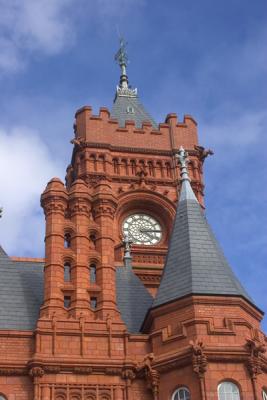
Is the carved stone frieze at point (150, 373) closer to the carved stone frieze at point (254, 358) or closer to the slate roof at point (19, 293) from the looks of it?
the carved stone frieze at point (254, 358)

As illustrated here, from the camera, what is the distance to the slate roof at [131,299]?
31625 millimetres

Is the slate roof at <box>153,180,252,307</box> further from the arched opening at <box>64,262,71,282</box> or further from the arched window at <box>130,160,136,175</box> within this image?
the arched window at <box>130,160,136,175</box>

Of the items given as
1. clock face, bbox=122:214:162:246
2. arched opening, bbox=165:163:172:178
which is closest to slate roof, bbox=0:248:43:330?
clock face, bbox=122:214:162:246

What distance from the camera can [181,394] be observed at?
2708cm

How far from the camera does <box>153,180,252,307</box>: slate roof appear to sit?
29.2m

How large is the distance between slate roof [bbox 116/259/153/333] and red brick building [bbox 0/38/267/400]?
0.13 feet

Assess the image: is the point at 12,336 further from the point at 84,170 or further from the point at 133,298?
the point at 84,170

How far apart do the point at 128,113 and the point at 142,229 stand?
12.6 meters

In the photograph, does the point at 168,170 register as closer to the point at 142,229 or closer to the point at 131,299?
the point at 142,229

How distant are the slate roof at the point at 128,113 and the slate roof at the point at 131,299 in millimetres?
26244

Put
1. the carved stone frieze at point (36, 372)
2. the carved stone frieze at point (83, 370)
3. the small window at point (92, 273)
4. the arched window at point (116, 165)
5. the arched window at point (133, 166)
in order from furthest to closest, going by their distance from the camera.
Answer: the arched window at point (133, 166)
the arched window at point (116, 165)
the small window at point (92, 273)
the carved stone frieze at point (83, 370)
the carved stone frieze at point (36, 372)

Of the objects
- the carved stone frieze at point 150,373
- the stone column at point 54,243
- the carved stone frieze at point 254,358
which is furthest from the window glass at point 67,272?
the carved stone frieze at point 254,358

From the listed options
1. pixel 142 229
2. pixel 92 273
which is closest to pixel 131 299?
pixel 92 273

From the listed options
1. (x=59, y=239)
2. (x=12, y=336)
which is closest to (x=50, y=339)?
(x=12, y=336)
